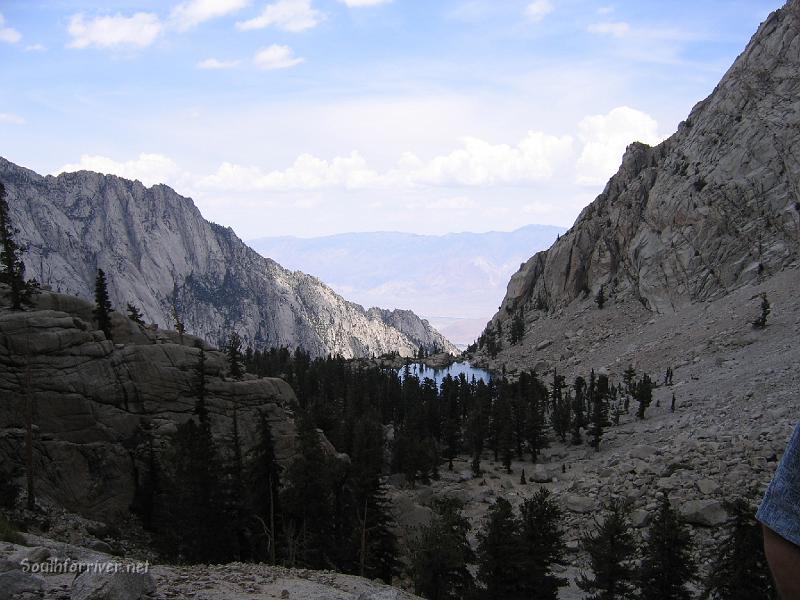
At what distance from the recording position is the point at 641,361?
107812 millimetres

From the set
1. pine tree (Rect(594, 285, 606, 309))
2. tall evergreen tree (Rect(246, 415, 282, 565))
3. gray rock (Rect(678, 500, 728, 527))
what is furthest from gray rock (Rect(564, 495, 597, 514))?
pine tree (Rect(594, 285, 606, 309))

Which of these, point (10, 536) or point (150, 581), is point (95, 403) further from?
point (150, 581)

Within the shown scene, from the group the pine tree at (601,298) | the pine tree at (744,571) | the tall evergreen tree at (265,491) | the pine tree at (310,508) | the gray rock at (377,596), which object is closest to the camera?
the gray rock at (377,596)

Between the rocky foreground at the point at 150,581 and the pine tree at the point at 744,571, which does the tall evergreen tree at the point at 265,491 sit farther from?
the pine tree at the point at 744,571

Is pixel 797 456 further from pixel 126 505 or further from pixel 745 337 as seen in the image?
pixel 745 337

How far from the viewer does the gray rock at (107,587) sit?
40.5 ft

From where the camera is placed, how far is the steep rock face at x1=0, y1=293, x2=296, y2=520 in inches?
1362

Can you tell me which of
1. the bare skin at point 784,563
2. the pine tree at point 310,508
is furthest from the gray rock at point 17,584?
the pine tree at point 310,508

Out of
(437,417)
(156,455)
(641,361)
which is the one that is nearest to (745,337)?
(641,361)

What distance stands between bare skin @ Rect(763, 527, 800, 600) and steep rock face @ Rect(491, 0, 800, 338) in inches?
4972

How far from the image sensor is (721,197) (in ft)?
399

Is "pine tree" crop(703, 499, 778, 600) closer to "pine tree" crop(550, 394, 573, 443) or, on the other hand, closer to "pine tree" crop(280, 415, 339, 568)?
"pine tree" crop(280, 415, 339, 568)

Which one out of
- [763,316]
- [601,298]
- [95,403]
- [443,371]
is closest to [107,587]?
[95,403]

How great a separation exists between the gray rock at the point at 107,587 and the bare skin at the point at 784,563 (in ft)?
44.9
